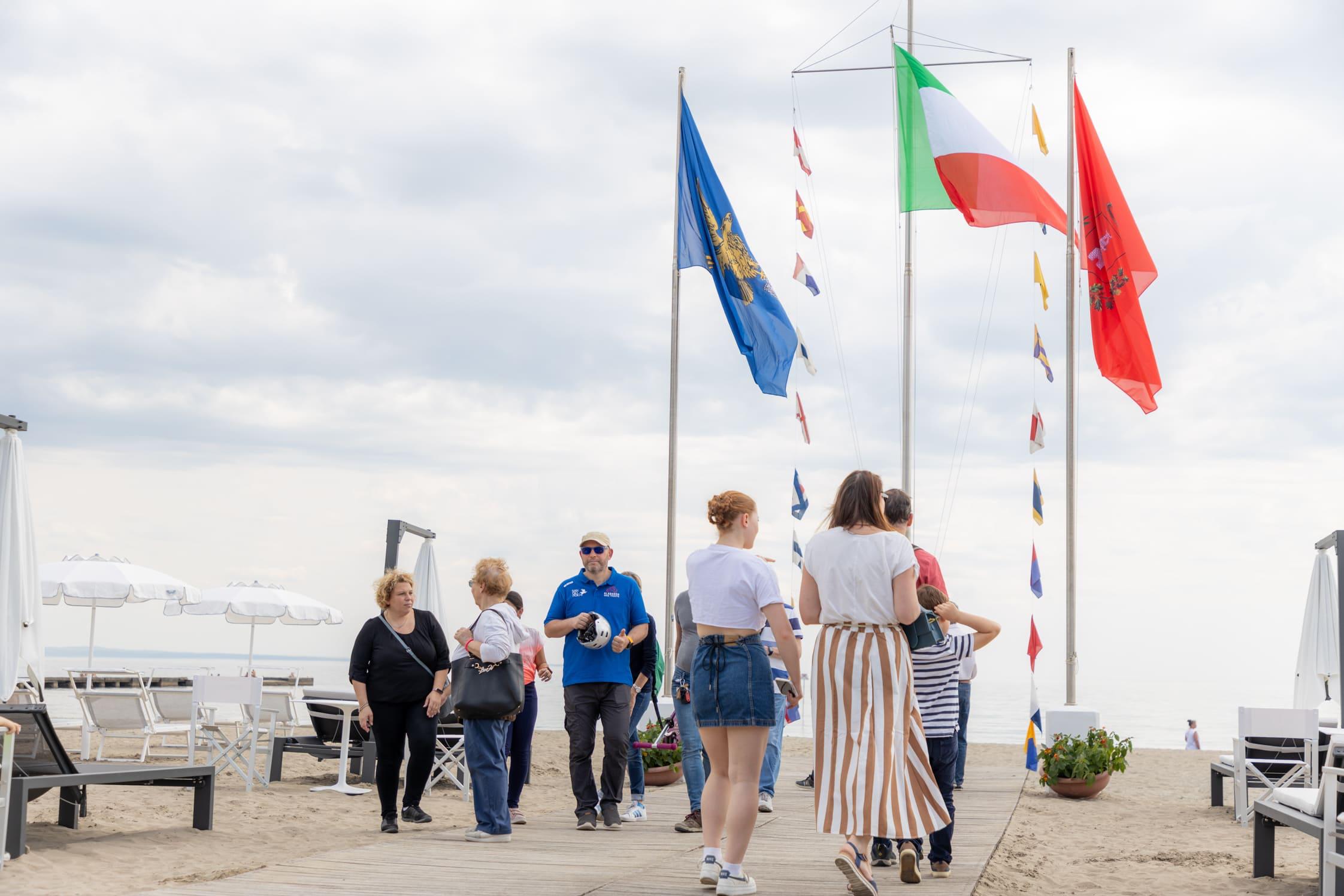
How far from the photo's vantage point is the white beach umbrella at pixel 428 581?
13.2 metres

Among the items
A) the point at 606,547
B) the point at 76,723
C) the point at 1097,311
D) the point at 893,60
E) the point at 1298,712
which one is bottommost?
the point at 76,723

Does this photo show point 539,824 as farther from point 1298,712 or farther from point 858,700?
point 1298,712

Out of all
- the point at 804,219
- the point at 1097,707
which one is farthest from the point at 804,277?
the point at 1097,707

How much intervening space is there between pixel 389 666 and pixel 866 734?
3.28 meters

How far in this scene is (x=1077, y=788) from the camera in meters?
10.0

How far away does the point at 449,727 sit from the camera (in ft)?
33.1

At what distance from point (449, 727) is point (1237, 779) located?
228 inches

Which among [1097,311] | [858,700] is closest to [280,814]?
[858,700]

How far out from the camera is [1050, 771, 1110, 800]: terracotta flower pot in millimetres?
9992

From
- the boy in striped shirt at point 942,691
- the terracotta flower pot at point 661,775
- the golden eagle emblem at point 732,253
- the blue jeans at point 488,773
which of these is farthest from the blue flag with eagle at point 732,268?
the boy in striped shirt at point 942,691

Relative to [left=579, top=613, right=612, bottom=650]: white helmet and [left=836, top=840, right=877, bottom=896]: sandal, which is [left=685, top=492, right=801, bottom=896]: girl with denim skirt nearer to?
[left=836, top=840, right=877, bottom=896]: sandal

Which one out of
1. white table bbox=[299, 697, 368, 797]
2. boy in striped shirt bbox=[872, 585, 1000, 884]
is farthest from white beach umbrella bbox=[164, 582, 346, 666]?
boy in striped shirt bbox=[872, 585, 1000, 884]

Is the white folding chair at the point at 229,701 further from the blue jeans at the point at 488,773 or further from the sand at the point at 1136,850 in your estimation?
the sand at the point at 1136,850

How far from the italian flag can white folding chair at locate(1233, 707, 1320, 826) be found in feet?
17.1
